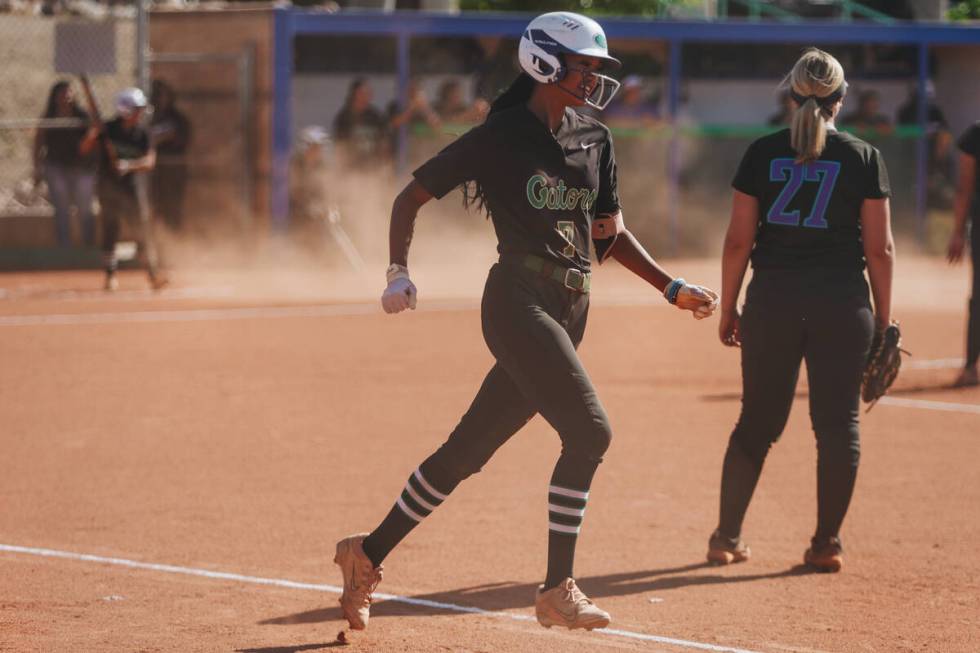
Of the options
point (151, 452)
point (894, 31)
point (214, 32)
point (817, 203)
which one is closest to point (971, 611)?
point (817, 203)

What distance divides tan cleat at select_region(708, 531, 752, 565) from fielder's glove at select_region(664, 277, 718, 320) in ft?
4.63

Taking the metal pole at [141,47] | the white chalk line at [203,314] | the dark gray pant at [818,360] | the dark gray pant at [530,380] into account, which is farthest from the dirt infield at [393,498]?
the metal pole at [141,47]

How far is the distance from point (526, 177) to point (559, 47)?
0.46m

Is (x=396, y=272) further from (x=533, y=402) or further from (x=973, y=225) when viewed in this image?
(x=973, y=225)

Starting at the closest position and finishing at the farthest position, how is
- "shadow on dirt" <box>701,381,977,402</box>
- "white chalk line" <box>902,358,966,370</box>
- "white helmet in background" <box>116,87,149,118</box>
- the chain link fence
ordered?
"shadow on dirt" <box>701,381,977,402</box> < "white chalk line" <box>902,358,966,370</box> < "white helmet in background" <box>116,87,149,118</box> < the chain link fence

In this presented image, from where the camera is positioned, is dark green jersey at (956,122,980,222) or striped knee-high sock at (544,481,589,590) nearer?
striped knee-high sock at (544,481,589,590)

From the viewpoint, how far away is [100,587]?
6.23 meters

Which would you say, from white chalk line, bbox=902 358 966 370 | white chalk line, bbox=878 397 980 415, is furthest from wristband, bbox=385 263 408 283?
white chalk line, bbox=902 358 966 370

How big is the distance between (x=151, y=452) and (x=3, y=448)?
0.88 meters

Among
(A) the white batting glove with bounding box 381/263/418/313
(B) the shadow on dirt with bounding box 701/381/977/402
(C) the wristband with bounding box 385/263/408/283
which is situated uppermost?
(C) the wristband with bounding box 385/263/408/283

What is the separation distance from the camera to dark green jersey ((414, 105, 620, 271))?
5.34 meters

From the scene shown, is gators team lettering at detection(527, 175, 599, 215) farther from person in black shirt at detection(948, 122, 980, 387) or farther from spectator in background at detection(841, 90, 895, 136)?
spectator in background at detection(841, 90, 895, 136)

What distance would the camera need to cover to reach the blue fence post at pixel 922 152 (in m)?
23.8

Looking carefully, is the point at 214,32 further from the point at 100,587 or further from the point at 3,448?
the point at 100,587
